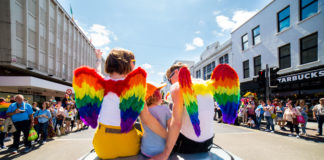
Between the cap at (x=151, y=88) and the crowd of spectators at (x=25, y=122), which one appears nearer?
the cap at (x=151, y=88)

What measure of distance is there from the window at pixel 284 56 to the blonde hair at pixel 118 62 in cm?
1401

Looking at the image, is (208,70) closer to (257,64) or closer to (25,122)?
(257,64)

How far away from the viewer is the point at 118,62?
1.42 m

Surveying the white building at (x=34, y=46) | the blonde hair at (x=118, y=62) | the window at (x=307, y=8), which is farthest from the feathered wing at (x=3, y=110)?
the window at (x=307, y=8)

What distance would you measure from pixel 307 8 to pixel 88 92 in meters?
14.3

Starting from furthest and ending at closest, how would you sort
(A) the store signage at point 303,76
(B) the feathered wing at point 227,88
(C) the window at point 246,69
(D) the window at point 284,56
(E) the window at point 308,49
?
(C) the window at point 246,69, (D) the window at point 284,56, (E) the window at point 308,49, (A) the store signage at point 303,76, (B) the feathered wing at point 227,88

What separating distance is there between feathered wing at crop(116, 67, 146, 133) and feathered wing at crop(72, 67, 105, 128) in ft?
0.75

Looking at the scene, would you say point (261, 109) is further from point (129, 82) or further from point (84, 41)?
point (84, 41)

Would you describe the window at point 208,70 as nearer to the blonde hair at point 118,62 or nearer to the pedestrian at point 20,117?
the pedestrian at point 20,117

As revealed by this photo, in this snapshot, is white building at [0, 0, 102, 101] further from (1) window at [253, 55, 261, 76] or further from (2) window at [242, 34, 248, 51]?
(2) window at [242, 34, 248, 51]

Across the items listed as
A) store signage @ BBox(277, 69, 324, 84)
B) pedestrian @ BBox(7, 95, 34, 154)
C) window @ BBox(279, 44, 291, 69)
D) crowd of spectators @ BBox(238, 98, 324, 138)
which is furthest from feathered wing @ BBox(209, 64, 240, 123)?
window @ BBox(279, 44, 291, 69)

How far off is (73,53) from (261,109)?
25.6 m

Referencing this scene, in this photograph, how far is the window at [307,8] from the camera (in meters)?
9.88

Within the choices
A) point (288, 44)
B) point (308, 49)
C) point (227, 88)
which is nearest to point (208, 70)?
point (288, 44)
